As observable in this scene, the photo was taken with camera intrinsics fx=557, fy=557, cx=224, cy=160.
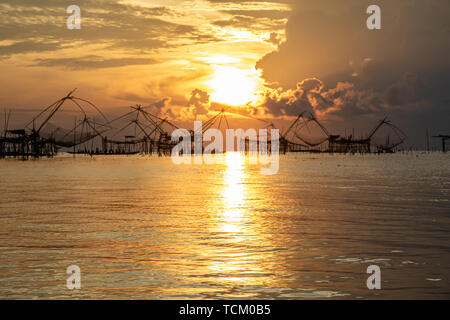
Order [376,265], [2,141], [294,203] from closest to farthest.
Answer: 1. [376,265]
2. [294,203]
3. [2,141]

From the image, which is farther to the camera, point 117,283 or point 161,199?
point 161,199

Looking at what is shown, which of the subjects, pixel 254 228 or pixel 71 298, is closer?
pixel 71 298

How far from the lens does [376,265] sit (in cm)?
1151

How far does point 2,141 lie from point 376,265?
428 feet

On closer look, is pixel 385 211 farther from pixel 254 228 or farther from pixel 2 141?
pixel 2 141

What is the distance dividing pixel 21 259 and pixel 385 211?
48.5ft

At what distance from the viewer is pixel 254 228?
17.2 m
